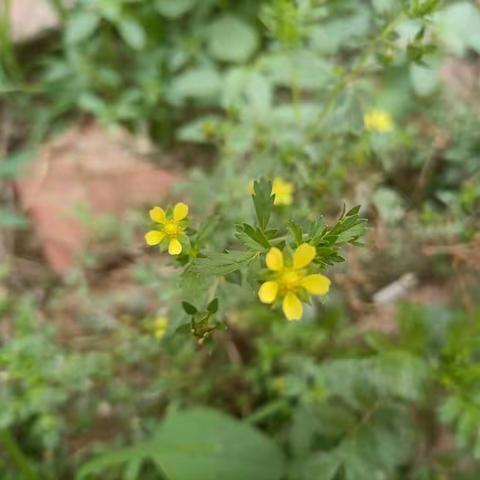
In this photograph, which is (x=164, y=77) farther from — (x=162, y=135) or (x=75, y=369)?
(x=75, y=369)

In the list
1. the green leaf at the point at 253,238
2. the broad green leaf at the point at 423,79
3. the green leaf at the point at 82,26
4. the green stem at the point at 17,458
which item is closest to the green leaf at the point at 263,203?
the green leaf at the point at 253,238

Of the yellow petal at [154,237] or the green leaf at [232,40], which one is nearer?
the yellow petal at [154,237]

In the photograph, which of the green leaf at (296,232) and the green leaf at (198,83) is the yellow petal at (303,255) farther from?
the green leaf at (198,83)

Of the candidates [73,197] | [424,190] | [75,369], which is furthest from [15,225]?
[424,190]

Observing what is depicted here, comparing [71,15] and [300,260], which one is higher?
[300,260]

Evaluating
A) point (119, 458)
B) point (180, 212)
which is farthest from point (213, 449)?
point (180, 212)

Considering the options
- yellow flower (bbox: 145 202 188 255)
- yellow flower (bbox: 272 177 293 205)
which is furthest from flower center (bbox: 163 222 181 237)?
yellow flower (bbox: 272 177 293 205)

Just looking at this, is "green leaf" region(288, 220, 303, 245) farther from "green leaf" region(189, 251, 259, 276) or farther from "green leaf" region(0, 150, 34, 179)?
"green leaf" region(0, 150, 34, 179)

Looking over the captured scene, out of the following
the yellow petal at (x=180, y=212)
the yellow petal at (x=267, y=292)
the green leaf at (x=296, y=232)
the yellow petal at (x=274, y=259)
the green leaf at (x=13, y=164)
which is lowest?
the green leaf at (x=13, y=164)
